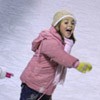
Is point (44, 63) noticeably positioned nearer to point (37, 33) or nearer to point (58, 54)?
point (58, 54)

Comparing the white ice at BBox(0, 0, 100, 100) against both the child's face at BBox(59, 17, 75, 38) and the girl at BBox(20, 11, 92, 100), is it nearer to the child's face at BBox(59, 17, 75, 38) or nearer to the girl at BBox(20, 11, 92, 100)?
the girl at BBox(20, 11, 92, 100)

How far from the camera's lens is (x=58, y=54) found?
4.35 feet

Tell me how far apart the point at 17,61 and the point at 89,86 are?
1.68 feet

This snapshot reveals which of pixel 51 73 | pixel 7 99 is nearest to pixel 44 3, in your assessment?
pixel 7 99

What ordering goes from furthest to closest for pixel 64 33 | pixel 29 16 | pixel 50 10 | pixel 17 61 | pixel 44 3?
pixel 44 3, pixel 50 10, pixel 29 16, pixel 17 61, pixel 64 33

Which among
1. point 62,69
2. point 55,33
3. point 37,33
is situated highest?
point 55,33

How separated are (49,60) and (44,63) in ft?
0.07

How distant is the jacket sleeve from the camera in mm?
1325

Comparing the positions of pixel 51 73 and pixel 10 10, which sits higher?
pixel 51 73

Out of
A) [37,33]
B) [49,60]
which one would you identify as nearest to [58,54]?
[49,60]

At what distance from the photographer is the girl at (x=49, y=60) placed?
1.37 m

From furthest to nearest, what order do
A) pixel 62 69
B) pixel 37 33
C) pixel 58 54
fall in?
pixel 37 33, pixel 62 69, pixel 58 54

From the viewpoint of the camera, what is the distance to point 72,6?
4.29 m

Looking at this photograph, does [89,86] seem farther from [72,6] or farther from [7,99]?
[72,6]
